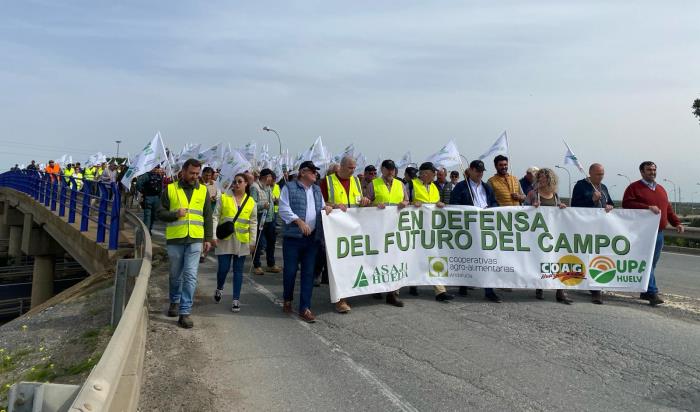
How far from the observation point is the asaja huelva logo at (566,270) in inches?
288

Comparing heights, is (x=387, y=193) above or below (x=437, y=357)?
above

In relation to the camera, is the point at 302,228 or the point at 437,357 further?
the point at 302,228

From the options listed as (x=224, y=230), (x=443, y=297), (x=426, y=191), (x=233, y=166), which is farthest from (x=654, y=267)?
(x=233, y=166)

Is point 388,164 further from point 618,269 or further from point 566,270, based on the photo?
point 618,269

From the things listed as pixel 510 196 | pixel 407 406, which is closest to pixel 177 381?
pixel 407 406

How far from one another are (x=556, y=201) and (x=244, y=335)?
16.5 feet

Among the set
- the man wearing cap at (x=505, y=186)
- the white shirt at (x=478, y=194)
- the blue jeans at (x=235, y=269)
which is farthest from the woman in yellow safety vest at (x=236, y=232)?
the man wearing cap at (x=505, y=186)

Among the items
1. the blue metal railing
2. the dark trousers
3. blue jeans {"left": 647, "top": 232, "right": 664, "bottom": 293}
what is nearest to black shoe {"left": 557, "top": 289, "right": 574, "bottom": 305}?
blue jeans {"left": 647, "top": 232, "right": 664, "bottom": 293}

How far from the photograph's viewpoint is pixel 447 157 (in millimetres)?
11367

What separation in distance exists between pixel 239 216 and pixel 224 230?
284 mm

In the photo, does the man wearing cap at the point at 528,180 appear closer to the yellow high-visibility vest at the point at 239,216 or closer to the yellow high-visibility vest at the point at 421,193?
the yellow high-visibility vest at the point at 421,193

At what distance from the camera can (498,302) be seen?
279 inches

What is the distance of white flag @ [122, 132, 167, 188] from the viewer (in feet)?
32.7

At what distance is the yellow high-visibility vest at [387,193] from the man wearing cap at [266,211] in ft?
9.74
